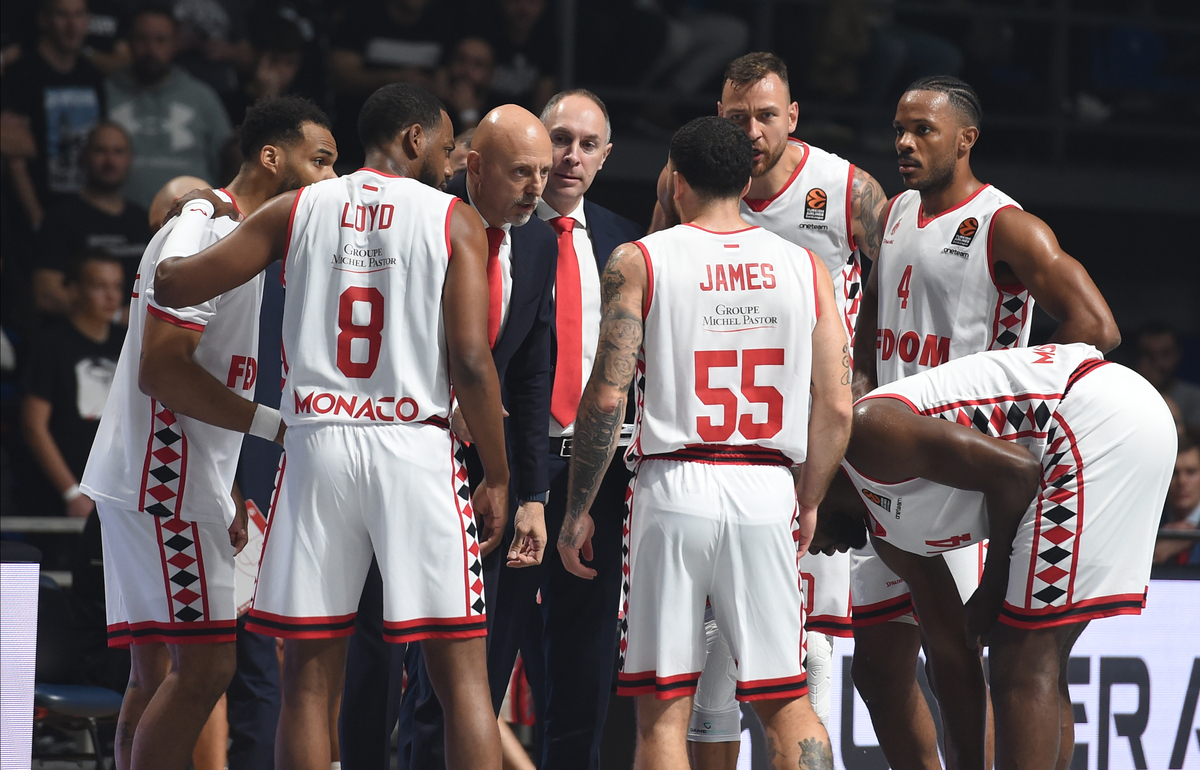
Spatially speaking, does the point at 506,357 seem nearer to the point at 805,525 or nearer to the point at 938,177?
the point at 805,525

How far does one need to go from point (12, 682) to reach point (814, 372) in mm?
2573

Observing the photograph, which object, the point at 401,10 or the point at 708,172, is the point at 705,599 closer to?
the point at 708,172

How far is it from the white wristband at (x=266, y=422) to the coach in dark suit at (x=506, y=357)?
50 cm

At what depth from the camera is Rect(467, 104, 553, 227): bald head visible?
3.94m

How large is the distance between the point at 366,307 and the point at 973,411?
5.61ft

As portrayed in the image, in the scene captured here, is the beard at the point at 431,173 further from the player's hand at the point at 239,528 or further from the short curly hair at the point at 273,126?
the player's hand at the point at 239,528

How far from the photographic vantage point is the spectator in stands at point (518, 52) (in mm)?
8844

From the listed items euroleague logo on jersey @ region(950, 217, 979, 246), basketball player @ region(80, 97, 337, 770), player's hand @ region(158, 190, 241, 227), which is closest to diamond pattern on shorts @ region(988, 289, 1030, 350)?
euroleague logo on jersey @ region(950, 217, 979, 246)

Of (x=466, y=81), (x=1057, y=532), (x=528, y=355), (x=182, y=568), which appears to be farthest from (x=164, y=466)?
(x=466, y=81)

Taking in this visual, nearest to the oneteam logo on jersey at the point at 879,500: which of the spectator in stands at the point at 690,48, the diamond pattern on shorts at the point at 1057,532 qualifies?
the diamond pattern on shorts at the point at 1057,532

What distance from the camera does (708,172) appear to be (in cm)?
383

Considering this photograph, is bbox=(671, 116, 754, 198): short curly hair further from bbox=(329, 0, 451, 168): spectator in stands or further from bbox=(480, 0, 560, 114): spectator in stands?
bbox=(480, 0, 560, 114): spectator in stands

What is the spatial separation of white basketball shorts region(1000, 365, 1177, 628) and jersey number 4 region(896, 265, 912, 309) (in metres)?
0.80

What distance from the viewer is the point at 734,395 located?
373cm
